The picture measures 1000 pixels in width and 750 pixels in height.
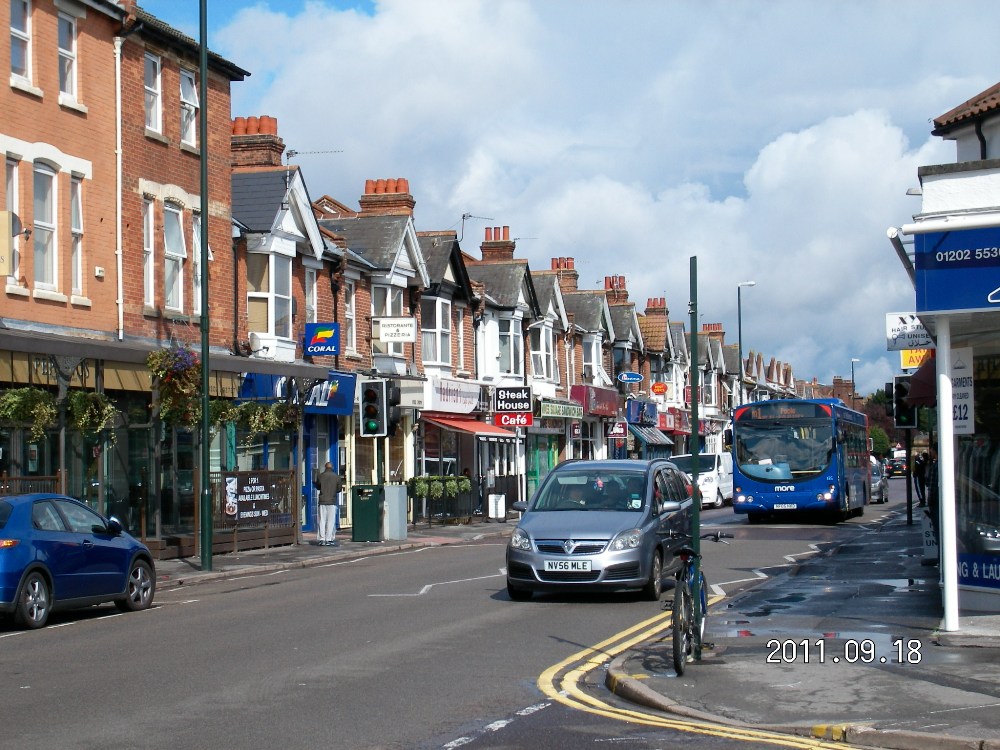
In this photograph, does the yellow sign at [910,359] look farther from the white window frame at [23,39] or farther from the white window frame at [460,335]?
the white window frame at [23,39]

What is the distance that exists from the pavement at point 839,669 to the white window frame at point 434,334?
76.6ft

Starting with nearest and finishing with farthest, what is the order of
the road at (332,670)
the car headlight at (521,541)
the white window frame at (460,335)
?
the road at (332,670) → the car headlight at (521,541) → the white window frame at (460,335)

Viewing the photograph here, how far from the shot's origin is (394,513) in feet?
99.0

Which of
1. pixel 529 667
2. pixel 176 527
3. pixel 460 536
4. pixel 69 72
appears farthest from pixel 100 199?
pixel 529 667

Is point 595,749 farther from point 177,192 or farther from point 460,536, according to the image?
point 460,536

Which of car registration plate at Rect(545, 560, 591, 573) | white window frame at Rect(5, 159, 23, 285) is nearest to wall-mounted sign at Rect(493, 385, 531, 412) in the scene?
white window frame at Rect(5, 159, 23, 285)

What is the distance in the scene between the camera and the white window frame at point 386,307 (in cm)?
3706

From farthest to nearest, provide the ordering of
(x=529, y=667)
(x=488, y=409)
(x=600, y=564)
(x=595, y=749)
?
(x=488, y=409) < (x=600, y=564) < (x=529, y=667) < (x=595, y=749)

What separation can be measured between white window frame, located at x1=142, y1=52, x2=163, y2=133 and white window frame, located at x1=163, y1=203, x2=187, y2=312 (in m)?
1.65

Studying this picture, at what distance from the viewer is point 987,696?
29.3ft

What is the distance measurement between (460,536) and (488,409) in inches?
497

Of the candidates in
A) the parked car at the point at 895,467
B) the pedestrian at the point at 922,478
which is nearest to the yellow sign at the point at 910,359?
the pedestrian at the point at 922,478

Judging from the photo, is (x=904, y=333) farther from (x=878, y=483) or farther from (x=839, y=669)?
(x=878, y=483)

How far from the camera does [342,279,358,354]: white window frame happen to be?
35.3 meters
